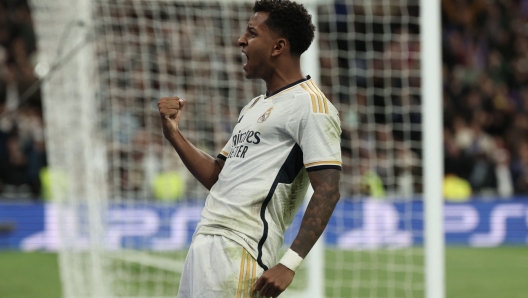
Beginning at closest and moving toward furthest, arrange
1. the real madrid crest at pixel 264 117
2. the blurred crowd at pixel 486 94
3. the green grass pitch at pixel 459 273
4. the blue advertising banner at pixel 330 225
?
the real madrid crest at pixel 264 117, the green grass pitch at pixel 459 273, the blue advertising banner at pixel 330 225, the blurred crowd at pixel 486 94

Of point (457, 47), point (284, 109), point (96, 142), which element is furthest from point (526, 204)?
point (284, 109)

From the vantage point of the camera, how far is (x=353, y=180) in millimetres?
12375

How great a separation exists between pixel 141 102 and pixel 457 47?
391 inches

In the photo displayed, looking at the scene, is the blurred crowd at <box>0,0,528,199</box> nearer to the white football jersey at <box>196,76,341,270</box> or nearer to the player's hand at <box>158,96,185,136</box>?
the player's hand at <box>158,96,185,136</box>

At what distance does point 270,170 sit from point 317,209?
285 millimetres

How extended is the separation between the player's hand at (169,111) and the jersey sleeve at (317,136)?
618 mm

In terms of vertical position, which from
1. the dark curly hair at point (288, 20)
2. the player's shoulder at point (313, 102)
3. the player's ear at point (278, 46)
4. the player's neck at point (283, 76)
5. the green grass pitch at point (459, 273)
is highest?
the dark curly hair at point (288, 20)

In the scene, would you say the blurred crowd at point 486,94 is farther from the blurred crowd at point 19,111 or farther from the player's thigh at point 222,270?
the player's thigh at point 222,270

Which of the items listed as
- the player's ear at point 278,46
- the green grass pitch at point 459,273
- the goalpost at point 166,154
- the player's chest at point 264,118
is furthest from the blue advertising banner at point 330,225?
the player's ear at point 278,46

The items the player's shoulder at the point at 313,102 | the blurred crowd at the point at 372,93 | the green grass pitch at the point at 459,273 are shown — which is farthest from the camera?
the blurred crowd at the point at 372,93

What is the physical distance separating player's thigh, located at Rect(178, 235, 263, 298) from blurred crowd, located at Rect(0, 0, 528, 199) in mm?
4804

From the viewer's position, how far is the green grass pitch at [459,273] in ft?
30.6

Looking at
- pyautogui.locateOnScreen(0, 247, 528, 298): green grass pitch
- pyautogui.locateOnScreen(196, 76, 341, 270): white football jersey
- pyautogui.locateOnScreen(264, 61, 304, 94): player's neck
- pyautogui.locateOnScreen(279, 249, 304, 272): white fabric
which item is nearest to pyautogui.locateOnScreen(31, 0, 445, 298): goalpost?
pyautogui.locateOnScreen(0, 247, 528, 298): green grass pitch

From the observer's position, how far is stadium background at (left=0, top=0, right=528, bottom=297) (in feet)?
41.6
